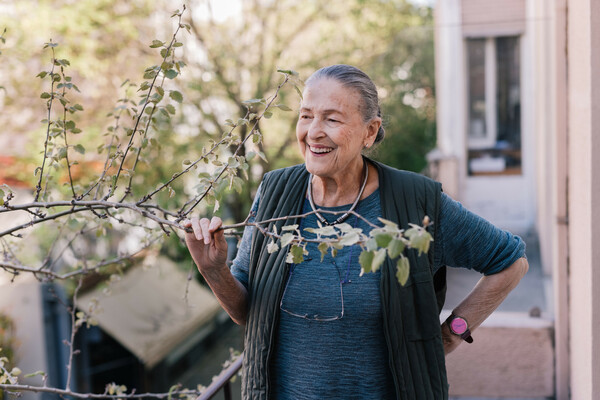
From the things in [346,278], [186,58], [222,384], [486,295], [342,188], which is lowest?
[222,384]

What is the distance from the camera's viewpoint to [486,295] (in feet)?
6.76

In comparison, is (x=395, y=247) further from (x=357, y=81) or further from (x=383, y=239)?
(x=357, y=81)

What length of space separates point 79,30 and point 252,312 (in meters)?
8.10

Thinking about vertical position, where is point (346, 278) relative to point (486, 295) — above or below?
above

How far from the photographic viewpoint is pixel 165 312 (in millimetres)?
12180

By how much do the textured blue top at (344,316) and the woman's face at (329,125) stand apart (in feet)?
0.61

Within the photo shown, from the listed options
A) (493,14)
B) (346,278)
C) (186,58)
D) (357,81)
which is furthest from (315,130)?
(186,58)

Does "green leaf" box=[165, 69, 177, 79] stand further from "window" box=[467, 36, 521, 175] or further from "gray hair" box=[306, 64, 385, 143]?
"window" box=[467, 36, 521, 175]

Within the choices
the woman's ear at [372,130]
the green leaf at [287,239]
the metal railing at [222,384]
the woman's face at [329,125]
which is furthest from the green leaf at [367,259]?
the metal railing at [222,384]

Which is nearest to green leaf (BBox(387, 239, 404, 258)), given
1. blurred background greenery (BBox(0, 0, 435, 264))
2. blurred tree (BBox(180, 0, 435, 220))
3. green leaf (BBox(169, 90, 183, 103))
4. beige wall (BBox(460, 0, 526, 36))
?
green leaf (BBox(169, 90, 183, 103))

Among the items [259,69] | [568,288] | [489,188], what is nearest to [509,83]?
[489,188]

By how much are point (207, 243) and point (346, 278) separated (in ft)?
1.45

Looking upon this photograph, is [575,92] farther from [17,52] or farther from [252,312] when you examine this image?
[17,52]

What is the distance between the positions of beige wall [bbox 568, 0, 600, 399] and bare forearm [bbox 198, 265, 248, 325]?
54.8 inches
